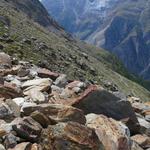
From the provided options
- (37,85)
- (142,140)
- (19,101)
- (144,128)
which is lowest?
(37,85)

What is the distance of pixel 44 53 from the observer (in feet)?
271

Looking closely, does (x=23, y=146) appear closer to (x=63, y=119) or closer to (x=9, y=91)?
(x=63, y=119)

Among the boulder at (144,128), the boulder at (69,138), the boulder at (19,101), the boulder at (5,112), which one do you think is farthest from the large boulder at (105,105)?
the boulder at (69,138)

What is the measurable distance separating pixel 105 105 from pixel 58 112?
158 inches

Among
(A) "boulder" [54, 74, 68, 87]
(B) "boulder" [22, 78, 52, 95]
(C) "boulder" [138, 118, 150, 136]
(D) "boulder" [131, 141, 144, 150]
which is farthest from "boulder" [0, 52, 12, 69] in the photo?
(D) "boulder" [131, 141, 144, 150]

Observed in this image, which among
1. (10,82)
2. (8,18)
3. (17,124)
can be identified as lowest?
(8,18)

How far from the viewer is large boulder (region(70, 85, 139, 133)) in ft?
71.6

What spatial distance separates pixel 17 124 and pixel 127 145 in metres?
4.38

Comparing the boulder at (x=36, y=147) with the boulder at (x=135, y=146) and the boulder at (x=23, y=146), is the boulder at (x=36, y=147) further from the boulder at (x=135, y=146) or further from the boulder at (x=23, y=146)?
the boulder at (x=135, y=146)

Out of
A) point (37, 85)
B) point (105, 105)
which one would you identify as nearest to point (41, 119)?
point (105, 105)

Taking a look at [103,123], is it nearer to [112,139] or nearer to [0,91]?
[112,139]

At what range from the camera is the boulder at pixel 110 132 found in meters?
17.8

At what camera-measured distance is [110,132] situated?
61.0 feet

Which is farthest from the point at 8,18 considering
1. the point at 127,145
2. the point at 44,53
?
the point at 127,145
